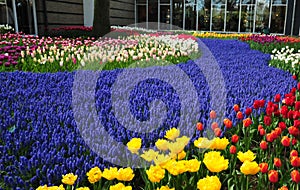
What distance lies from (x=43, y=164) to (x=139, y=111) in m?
1.13

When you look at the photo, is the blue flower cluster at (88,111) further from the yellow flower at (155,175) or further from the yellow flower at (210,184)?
the yellow flower at (210,184)

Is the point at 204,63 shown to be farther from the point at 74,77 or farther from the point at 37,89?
the point at 37,89

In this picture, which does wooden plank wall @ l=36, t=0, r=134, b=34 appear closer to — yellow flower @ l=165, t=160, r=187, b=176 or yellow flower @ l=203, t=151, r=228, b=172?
yellow flower @ l=165, t=160, r=187, b=176

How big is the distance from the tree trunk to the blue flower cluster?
653 cm

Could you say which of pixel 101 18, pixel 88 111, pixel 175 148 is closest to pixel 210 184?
pixel 175 148

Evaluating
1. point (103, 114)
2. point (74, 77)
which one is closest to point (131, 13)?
point (74, 77)

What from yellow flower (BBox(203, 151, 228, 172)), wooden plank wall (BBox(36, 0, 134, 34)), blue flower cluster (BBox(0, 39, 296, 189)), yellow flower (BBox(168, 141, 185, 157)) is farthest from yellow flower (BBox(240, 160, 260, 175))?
wooden plank wall (BBox(36, 0, 134, 34))

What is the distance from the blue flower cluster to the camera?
2.12 meters

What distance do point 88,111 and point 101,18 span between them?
8.75 m

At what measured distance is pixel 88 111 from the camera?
122 inches

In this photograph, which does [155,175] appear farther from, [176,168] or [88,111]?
[88,111]

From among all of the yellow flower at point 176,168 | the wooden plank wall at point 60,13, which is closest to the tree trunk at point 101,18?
the wooden plank wall at point 60,13

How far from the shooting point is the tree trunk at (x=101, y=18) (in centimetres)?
1119

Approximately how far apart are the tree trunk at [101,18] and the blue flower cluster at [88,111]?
653 cm
